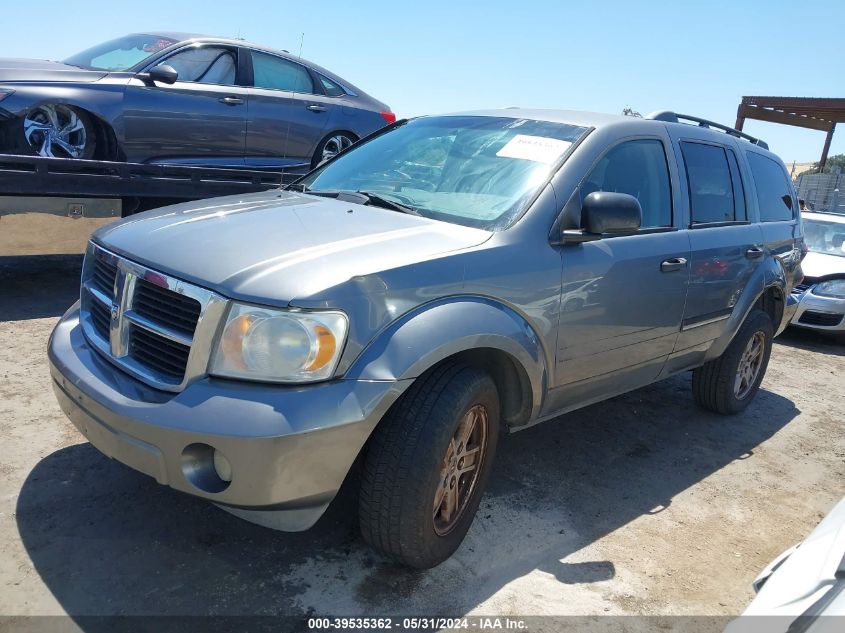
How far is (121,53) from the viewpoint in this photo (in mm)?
6004

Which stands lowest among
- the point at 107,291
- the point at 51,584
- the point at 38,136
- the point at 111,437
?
the point at 51,584

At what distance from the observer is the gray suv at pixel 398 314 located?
7.40 ft

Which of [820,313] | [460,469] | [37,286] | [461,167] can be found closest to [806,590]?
[460,469]

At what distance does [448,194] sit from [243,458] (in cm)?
160

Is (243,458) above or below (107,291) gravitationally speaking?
below

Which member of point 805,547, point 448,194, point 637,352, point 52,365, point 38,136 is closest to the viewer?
point 805,547

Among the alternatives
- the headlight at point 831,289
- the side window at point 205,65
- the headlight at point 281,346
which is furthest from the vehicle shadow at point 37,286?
the headlight at point 831,289

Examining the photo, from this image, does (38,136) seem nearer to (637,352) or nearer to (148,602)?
(148,602)

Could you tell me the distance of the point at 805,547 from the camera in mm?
2072

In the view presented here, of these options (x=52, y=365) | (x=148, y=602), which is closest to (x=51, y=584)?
(x=148, y=602)

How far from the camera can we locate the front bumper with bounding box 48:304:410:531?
2158mm

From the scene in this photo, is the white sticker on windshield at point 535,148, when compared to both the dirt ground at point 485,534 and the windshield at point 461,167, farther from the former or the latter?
the dirt ground at point 485,534

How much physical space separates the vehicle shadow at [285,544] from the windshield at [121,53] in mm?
3737

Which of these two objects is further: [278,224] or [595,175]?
[595,175]
